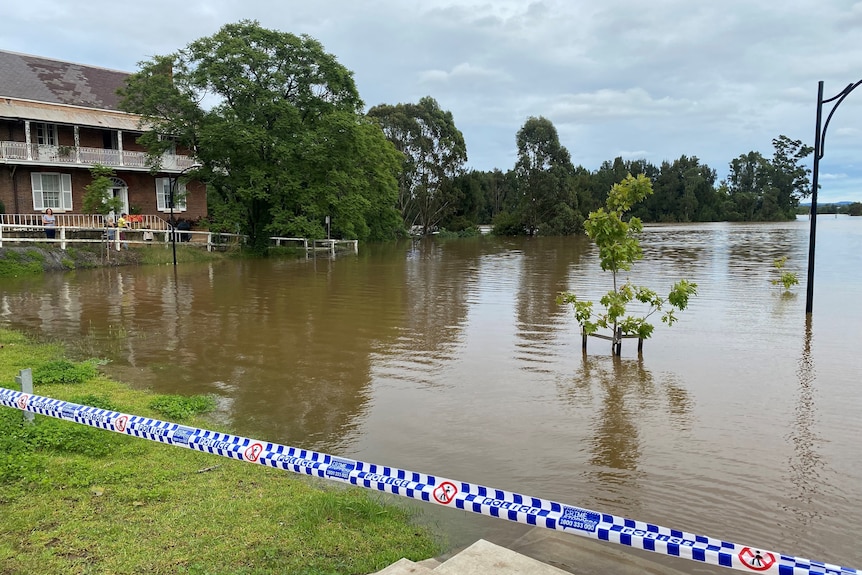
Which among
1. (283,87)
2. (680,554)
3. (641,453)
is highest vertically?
(283,87)

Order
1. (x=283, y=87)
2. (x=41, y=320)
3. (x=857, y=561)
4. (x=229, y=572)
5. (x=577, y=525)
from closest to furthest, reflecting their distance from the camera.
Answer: (x=577, y=525)
(x=229, y=572)
(x=857, y=561)
(x=41, y=320)
(x=283, y=87)

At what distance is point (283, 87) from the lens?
111 feet

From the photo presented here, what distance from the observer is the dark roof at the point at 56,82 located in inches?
1289

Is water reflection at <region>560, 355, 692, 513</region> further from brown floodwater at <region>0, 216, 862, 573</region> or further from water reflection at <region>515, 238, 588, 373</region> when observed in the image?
water reflection at <region>515, 238, 588, 373</region>

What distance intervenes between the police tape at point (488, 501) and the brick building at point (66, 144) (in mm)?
31643

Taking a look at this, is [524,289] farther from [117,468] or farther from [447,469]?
[117,468]

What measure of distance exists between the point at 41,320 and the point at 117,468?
35.1ft

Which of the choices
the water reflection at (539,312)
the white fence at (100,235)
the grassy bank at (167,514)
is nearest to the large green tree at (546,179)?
the white fence at (100,235)

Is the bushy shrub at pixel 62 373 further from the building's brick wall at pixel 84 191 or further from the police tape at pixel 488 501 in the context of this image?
the building's brick wall at pixel 84 191

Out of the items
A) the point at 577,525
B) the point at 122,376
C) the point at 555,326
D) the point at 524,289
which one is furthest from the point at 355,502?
the point at 524,289

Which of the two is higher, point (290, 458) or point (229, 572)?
point (290, 458)

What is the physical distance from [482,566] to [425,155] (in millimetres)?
65293

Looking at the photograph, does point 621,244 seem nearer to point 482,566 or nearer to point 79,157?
point 482,566

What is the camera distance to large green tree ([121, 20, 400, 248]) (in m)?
32.2
